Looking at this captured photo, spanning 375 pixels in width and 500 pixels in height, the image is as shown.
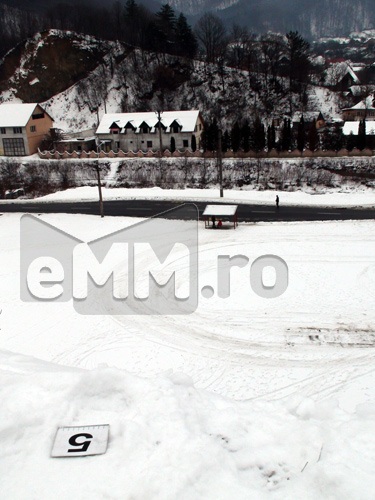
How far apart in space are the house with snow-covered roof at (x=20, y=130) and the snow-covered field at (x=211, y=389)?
43878 mm

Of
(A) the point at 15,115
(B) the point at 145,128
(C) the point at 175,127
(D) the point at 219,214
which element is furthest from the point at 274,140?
(A) the point at 15,115

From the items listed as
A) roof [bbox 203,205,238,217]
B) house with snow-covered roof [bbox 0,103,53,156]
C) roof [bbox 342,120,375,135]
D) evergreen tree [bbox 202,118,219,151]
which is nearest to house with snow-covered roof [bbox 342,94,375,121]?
roof [bbox 342,120,375,135]

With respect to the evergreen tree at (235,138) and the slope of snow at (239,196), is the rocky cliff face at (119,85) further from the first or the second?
the slope of snow at (239,196)

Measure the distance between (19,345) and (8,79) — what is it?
288ft

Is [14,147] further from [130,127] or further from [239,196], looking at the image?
[239,196]

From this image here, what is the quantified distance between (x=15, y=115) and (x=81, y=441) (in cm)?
6881

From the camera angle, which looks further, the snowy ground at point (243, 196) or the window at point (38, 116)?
the window at point (38, 116)

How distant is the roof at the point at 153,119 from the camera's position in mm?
59344

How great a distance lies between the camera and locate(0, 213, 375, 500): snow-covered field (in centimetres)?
637

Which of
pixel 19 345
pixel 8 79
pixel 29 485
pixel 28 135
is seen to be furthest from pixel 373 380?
pixel 8 79

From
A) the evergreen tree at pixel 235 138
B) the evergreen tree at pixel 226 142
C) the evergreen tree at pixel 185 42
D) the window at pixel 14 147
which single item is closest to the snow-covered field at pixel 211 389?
the evergreen tree at pixel 235 138

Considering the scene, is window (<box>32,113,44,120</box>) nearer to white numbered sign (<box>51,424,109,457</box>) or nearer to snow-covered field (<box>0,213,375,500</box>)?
snow-covered field (<box>0,213,375,500</box>)

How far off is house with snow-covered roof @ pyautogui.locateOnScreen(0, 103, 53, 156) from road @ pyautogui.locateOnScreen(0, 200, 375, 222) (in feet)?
80.3

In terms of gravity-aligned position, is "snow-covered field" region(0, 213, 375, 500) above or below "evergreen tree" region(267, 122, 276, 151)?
below
